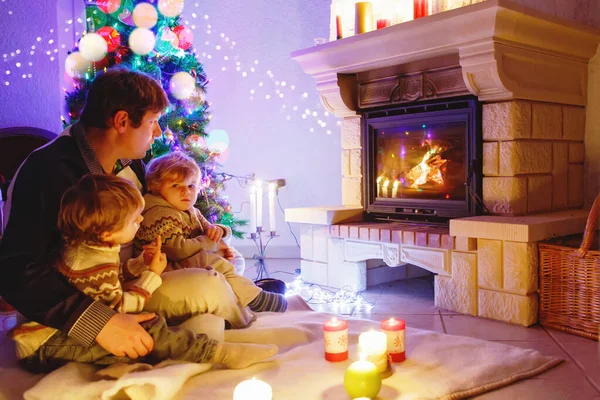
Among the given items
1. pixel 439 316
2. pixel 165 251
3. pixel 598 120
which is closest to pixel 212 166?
pixel 165 251


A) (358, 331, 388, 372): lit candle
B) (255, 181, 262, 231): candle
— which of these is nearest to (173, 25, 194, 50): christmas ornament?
(255, 181, 262, 231): candle

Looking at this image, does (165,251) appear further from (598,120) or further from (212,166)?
(598,120)

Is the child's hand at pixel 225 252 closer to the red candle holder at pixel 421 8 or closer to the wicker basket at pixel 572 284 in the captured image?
the wicker basket at pixel 572 284

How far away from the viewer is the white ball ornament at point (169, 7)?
2.89 m

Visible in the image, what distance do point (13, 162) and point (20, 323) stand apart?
226cm

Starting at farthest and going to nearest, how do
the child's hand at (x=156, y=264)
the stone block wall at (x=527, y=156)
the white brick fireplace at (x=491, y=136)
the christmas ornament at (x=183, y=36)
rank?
the christmas ornament at (x=183, y=36) < the stone block wall at (x=527, y=156) < the white brick fireplace at (x=491, y=136) < the child's hand at (x=156, y=264)

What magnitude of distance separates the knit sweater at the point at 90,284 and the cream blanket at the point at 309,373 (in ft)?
0.38

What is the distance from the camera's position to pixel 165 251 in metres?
2.00

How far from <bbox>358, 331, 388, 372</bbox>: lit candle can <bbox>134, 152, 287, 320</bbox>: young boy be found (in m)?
0.62

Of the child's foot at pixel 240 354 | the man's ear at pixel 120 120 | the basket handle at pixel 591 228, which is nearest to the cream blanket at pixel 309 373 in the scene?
the child's foot at pixel 240 354

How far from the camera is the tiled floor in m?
1.65

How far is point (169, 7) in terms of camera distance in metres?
2.90

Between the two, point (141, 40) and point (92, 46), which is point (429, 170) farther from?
point (92, 46)

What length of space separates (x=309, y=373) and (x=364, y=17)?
84.9 inches
